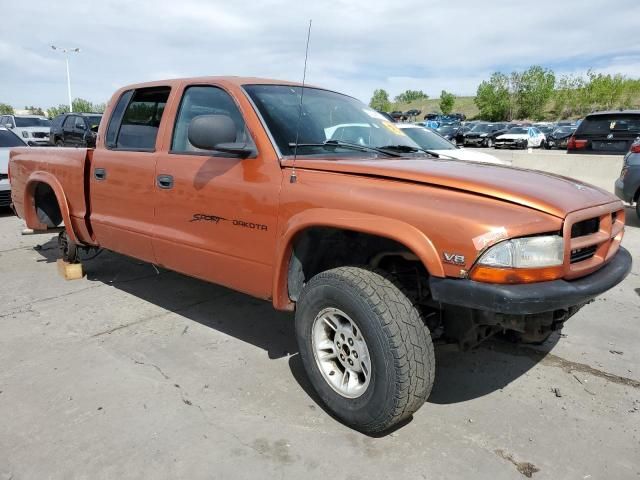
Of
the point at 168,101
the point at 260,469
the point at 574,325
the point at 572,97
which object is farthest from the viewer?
the point at 572,97

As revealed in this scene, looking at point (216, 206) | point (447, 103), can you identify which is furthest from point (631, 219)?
point (447, 103)

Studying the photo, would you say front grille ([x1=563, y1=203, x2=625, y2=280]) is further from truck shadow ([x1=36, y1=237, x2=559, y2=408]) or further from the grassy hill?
the grassy hill

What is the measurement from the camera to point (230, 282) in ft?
11.2

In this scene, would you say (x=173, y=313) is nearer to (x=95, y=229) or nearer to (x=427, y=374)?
(x=95, y=229)

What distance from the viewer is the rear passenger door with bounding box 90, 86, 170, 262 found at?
3912 mm

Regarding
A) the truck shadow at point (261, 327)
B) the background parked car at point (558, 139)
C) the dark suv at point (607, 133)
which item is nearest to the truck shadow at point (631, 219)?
the dark suv at point (607, 133)

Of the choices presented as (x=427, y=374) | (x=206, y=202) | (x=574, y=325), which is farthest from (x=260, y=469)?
(x=574, y=325)

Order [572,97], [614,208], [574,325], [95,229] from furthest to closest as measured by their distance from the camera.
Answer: [572,97] < [95,229] < [574,325] < [614,208]

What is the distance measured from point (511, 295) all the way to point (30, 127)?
74.8ft

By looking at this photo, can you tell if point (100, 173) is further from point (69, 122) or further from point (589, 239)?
point (69, 122)

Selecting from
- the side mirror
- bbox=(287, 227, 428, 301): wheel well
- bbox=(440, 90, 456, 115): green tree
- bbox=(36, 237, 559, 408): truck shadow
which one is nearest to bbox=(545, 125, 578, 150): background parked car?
bbox=(36, 237, 559, 408): truck shadow

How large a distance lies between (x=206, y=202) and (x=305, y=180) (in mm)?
839

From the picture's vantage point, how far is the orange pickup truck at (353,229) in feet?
7.52

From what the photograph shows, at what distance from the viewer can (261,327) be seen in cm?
414
